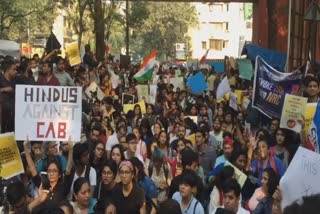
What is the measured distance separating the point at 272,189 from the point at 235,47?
290 ft

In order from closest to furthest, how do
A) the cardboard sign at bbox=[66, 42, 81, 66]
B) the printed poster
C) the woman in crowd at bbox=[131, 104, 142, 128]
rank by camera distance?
the woman in crowd at bbox=[131, 104, 142, 128]
the printed poster
the cardboard sign at bbox=[66, 42, 81, 66]

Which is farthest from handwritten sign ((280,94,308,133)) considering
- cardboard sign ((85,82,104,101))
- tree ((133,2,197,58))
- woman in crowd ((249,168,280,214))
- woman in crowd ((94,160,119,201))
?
tree ((133,2,197,58))

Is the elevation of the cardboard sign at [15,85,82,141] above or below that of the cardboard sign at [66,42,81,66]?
below

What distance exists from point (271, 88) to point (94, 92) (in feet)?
16.9

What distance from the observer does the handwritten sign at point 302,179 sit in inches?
205

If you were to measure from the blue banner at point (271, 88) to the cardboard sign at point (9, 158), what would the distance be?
400 centimetres

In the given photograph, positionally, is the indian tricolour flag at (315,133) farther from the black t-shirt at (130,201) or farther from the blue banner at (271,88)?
the blue banner at (271,88)

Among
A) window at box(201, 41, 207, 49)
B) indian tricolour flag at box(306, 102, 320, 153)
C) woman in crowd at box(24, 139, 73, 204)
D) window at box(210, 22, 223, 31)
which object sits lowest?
window at box(201, 41, 207, 49)

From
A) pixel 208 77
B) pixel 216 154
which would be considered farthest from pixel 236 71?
pixel 216 154

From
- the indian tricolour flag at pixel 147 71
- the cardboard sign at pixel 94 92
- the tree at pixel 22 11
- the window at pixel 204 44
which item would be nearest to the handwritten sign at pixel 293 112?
the cardboard sign at pixel 94 92

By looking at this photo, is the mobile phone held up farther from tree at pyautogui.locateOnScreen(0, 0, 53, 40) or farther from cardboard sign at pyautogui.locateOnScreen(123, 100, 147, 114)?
tree at pyautogui.locateOnScreen(0, 0, 53, 40)

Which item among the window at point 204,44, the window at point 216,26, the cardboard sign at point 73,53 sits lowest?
the window at point 204,44

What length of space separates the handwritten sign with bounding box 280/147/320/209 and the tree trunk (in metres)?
21.3

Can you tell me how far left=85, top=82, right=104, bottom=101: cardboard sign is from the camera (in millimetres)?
13467
